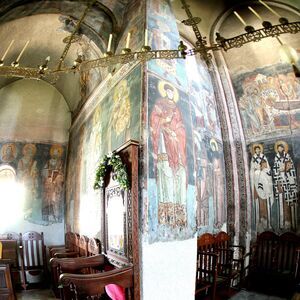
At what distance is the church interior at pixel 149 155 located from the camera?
18.0ft

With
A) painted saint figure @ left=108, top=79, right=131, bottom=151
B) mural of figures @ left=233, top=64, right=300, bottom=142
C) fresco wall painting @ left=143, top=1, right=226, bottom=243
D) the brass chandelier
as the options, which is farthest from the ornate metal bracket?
mural of figures @ left=233, top=64, right=300, bottom=142

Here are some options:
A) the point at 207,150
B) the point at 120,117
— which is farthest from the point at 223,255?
the point at 120,117

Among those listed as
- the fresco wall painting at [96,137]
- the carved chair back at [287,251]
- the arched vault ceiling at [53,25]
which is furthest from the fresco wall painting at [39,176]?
the carved chair back at [287,251]

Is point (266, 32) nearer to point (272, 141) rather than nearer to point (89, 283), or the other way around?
point (89, 283)

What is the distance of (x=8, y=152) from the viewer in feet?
34.2

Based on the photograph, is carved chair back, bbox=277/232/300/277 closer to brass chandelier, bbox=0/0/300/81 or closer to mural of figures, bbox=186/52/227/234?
mural of figures, bbox=186/52/227/234

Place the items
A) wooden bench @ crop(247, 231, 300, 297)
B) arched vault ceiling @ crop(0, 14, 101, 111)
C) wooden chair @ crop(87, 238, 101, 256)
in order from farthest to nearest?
wooden bench @ crop(247, 231, 300, 297), arched vault ceiling @ crop(0, 14, 101, 111), wooden chair @ crop(87, 238, 101, 256)

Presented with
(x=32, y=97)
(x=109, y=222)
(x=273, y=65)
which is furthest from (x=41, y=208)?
(x=273, y=65)

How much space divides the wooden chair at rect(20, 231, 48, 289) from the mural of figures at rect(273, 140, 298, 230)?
25.0ft

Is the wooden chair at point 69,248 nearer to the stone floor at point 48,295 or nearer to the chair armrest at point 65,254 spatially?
the chair armrest at point 65,254

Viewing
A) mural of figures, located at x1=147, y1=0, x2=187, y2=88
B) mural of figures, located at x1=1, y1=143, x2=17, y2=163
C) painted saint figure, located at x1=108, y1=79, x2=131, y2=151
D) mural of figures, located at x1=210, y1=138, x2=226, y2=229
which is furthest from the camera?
mural of figures, located at x1=1, y1=143, x2=17, y2=163

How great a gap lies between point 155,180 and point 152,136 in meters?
0.84

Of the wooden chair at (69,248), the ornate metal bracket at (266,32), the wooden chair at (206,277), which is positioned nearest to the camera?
the ornate metal bracket at (266,32)

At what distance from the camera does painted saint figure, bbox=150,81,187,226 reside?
5.64 m
